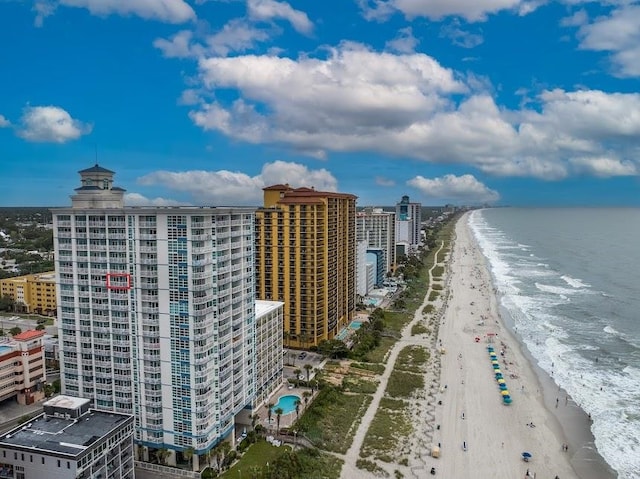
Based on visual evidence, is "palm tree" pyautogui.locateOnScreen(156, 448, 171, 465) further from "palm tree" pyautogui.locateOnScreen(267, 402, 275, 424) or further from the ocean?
the ocean

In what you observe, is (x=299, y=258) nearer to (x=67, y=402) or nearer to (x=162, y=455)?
(x=162, y=455)

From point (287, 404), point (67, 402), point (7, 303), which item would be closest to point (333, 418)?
point (287, 404)

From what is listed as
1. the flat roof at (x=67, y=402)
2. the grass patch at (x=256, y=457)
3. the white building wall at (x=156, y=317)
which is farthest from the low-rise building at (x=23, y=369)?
the grass patch at (x=256, y=457)

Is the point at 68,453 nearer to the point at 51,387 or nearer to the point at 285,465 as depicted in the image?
the point at 285,465

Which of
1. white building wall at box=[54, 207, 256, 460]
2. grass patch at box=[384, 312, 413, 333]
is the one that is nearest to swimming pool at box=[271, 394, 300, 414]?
white building wall at box=[54, 207, 256, 460]

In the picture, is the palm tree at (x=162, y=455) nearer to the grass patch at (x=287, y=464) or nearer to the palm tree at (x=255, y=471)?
the grass patch at (x=287, y=464)

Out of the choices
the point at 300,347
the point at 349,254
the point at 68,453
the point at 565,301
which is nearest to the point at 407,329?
the point at 349,254
